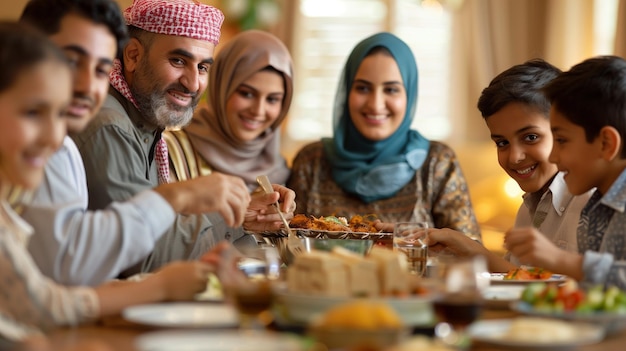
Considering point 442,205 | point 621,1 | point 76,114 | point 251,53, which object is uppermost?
point 621,1

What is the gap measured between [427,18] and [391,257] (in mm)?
5431

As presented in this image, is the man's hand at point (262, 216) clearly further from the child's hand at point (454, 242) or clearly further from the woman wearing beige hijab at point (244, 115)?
the woman wearing beige hijab at point (244, 115)

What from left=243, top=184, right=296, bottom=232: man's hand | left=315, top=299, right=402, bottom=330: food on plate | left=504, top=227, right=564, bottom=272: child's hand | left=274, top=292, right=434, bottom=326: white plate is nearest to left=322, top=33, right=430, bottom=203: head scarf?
left=243, top=184, right=296, bottom=232: man's hand

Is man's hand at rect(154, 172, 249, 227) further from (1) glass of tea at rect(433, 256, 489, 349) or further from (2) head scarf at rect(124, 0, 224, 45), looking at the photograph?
(2) head scarf at rect(124, 0, 224, 45)

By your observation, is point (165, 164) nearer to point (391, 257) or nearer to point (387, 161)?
point (387, 161)

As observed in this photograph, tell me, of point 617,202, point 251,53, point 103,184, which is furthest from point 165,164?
point 617,202

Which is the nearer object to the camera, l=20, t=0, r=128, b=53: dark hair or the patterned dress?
l=20, t=0, r=128, b=53: dark hair

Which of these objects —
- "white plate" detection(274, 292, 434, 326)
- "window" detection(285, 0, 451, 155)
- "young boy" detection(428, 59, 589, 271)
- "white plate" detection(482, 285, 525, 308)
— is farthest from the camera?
"window" detection(285, 0, 451, 155)

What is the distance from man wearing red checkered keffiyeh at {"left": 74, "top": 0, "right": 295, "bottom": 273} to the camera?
8.64 ft

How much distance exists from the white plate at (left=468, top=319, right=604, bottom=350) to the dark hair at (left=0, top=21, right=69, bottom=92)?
0.86 meters

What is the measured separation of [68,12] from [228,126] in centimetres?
235

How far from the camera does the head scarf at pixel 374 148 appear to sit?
4145 millimetres

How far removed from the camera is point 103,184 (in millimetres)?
2523

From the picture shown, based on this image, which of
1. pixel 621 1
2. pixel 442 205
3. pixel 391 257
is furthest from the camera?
pixel 621 1
